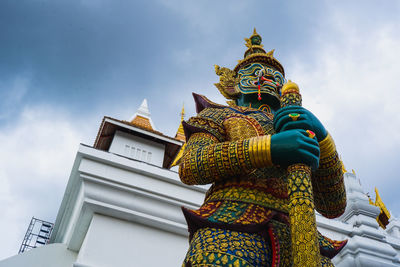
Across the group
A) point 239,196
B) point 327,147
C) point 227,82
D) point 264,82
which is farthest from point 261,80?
point 239,196

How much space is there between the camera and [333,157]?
9.43ft

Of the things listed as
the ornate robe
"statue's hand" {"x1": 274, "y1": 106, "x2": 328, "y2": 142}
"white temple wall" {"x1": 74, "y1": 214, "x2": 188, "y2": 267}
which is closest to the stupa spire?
"white temple wall" {"x1": 74, "y1": 214, "x2": 188, "y2": 267}

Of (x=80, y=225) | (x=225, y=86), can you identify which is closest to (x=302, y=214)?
(x=225, y=86)

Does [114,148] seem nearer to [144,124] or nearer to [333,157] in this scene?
[144,124]

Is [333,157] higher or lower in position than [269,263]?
higher

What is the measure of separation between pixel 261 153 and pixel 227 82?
157cm

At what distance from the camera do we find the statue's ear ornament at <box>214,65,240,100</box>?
148 inches

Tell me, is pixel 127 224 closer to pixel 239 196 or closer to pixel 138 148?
pixel 239 196

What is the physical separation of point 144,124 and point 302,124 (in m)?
7.90

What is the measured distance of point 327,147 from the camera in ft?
9.25

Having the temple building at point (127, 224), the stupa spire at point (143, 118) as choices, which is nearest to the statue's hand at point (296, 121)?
the temple building at point (127, 224)

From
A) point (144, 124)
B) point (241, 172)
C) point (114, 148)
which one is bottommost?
point (241, 172)

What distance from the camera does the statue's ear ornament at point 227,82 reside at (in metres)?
3.77

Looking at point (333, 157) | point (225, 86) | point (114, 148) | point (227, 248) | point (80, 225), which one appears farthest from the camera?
point (114, 148)
